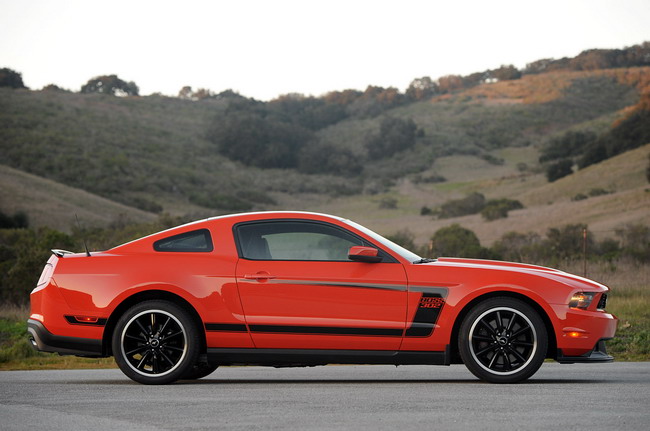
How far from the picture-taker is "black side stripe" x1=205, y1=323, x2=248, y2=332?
9109mm

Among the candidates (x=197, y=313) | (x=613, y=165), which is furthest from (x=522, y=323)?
(x=613, y=165)

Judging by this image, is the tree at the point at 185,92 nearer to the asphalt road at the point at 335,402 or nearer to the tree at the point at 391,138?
the tree at the point at 391,138

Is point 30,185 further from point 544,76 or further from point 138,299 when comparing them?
point 544,76

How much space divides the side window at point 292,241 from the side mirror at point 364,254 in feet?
0.68

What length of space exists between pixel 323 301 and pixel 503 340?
5.39 feet

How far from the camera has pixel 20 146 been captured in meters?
72.8

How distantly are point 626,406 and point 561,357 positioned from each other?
4.62ft

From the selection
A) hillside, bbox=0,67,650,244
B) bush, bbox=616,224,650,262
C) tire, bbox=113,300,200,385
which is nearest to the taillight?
tire, bbox=113,300,200,385

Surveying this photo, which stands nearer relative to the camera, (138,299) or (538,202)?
(138,299)

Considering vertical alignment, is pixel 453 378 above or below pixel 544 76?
below

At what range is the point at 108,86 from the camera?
11619cm

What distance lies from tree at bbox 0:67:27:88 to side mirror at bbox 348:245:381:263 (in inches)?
3776

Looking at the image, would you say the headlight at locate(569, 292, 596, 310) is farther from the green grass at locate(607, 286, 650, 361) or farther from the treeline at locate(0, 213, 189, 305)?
the treeline at locate(0, 213, 189, 305)

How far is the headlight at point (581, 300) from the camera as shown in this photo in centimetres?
911
